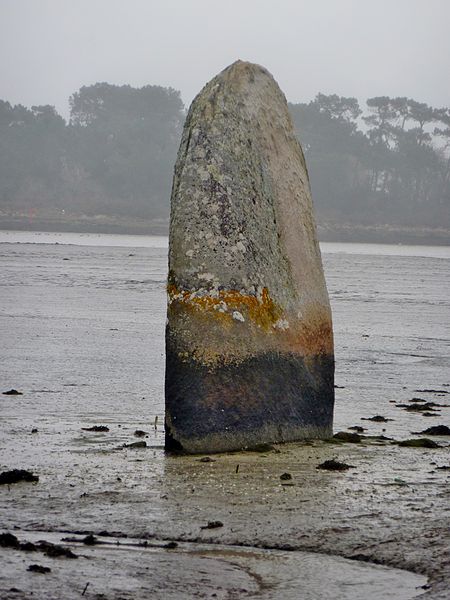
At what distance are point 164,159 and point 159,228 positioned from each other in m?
22.4

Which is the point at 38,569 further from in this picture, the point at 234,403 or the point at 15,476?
the point at 234,403

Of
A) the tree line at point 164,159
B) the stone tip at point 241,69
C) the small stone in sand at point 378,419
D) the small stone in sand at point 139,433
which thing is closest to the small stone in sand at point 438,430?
the small stone in sand at point 378,419

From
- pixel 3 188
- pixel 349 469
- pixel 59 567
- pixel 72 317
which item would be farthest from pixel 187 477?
pixel 3 188

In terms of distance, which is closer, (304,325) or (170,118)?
(304,325)

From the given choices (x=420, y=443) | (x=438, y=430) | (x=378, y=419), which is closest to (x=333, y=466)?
(x=420, y=443)

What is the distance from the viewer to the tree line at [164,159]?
122312mm

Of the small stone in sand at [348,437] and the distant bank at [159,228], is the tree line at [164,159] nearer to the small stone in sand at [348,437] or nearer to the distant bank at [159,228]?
the distant bank at [159,228]

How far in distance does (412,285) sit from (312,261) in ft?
81.2

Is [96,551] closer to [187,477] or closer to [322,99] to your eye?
[187,477]

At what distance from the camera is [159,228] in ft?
354

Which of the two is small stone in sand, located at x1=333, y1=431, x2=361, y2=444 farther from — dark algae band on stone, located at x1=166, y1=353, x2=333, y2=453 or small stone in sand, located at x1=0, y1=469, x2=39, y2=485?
small stone in sand, located at x1=0, y1=469, x2=39, y2=485

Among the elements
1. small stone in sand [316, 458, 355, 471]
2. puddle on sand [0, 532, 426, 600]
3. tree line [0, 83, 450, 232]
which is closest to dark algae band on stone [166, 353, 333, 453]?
small stone in sand [316, 458, 355, 471]

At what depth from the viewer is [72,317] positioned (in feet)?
55.4

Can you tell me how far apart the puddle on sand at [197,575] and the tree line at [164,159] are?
373 feet
